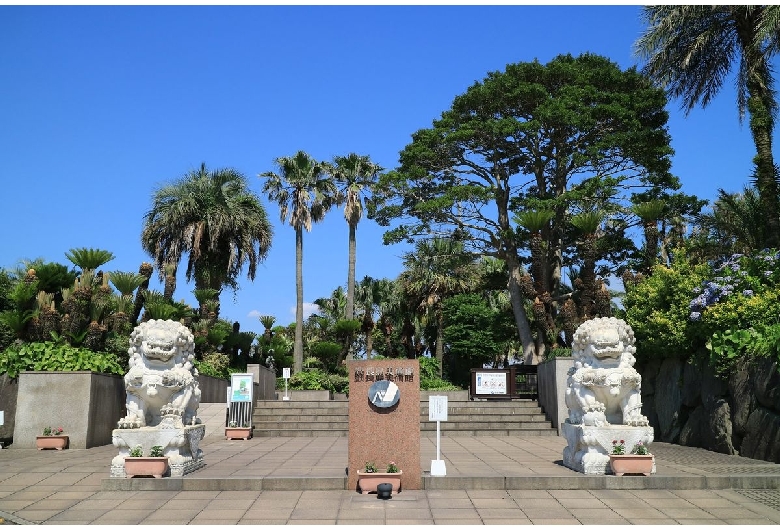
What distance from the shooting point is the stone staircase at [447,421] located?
15.5 m

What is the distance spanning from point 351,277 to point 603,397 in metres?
23.4

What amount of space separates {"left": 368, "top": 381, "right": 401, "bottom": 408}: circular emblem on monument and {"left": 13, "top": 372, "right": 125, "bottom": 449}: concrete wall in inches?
300

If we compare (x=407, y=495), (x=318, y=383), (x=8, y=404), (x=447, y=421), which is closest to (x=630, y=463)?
(x=407, y=495)

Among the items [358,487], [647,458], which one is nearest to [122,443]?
[358,487]

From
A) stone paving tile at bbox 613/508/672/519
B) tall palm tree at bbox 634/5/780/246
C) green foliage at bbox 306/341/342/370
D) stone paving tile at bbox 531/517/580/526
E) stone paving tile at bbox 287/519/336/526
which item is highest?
tall palm tree at bbox 634/5/780/246

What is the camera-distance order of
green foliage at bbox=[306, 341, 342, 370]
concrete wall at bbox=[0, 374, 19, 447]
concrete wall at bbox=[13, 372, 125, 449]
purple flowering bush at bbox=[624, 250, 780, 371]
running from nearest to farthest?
purple flowering bush at bbox=[624, 250, 780, 371]
concrete wall at bbox=[13, 372, 125, 449]
concrete wall at bbox=[0, 374, 19, 447]
green foliage at bbox=[306, 341, 342, 370]

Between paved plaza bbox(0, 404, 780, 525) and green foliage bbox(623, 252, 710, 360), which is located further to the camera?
green foliage bbox(623, 252, 710, 360)

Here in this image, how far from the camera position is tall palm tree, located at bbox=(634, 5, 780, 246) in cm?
1510

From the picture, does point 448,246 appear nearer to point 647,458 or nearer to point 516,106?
point 516,106

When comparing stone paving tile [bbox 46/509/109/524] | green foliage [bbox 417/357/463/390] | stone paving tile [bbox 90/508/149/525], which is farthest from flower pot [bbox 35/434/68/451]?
green foliage [bbox 417/357/463/390]

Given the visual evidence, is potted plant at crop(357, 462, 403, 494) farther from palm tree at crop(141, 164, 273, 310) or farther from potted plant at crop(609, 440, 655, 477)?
palm tree at crop(141, 164, 273, 310)

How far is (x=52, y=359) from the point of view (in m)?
13.8

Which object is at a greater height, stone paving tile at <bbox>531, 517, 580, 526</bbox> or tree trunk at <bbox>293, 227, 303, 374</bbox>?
tree trunk at <bbox>293, 227, 303, 374</bbox>

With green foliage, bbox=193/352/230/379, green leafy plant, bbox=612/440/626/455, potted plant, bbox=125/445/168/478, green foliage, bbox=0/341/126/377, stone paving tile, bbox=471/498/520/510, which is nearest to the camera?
stone paving tile, bbox=471/498/520/510
